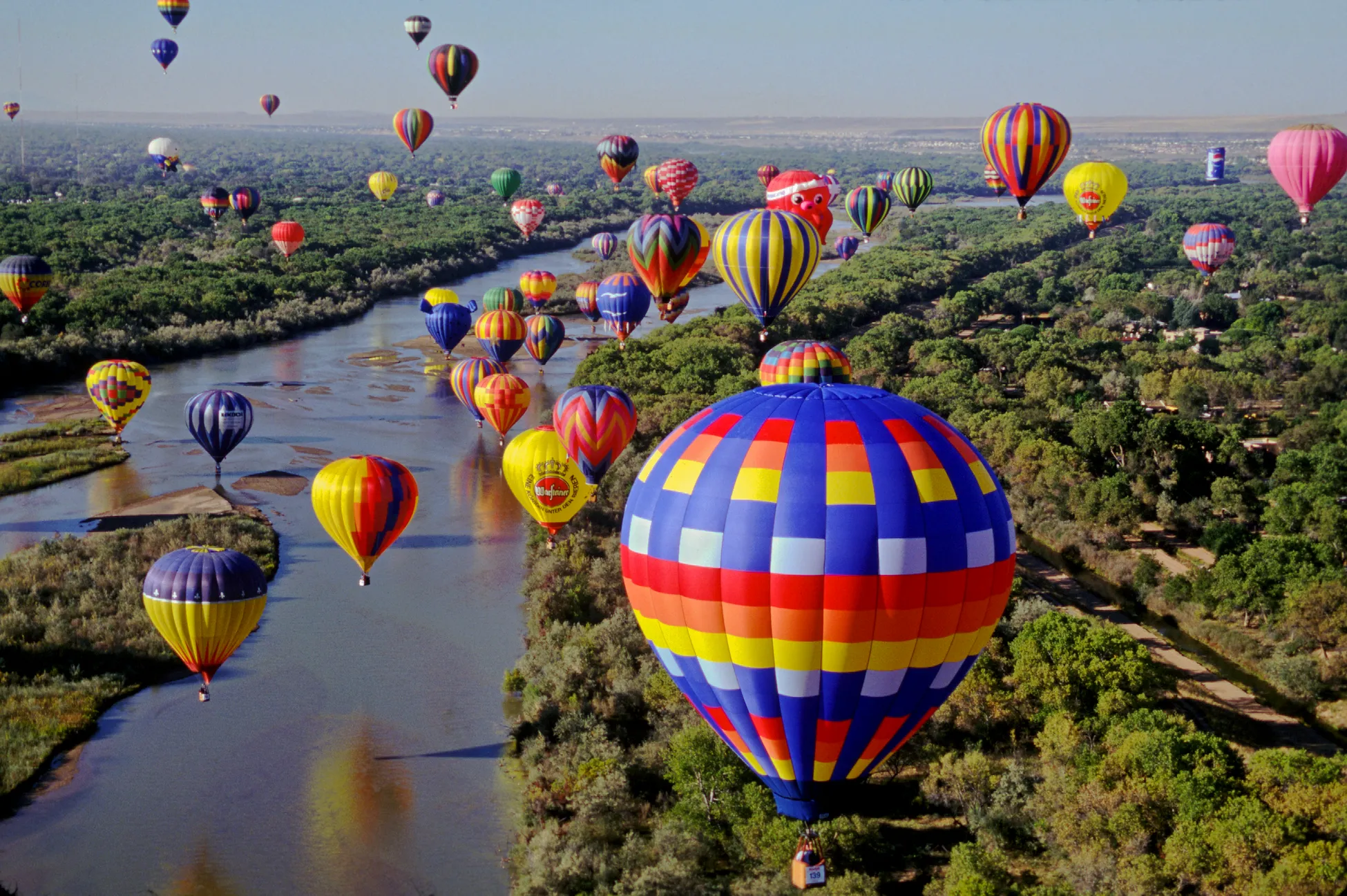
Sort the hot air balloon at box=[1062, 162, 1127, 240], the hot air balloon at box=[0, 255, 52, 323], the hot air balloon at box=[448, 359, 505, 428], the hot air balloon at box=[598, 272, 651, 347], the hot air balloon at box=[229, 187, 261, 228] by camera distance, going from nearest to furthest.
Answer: the hot air balloon at box=[448, 359, 505, 428] → the hot air balloon at box=[0, 255, 52, 323] → the hot air balloon at box=[598, 272, 651, 347] → the hot air balloon at box=[1062, 162, 1127, 240] → the hot air balloon at box=[229, 187, 261, 228]

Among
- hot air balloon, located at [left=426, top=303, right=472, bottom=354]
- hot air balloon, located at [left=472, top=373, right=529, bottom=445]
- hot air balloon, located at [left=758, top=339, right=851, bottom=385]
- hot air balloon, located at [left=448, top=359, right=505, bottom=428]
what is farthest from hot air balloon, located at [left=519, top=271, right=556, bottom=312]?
hot air balloon, located at [left=758, top=339, right=851, bottom=385]

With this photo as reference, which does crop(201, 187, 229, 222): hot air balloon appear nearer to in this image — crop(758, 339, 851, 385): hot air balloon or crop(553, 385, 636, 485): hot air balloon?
crop(758, 339, 851, 385): hot air balloon

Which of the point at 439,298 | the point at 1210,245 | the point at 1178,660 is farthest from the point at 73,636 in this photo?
the point at 1210,245

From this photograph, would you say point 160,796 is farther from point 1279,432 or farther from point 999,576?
point 1279,432

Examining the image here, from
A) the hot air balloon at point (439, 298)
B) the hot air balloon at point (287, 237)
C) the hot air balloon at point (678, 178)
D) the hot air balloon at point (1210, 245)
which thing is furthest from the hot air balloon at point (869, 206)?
the hot air balloon at point (287, 237)

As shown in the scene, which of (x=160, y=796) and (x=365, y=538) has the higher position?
(x=365, y=538)

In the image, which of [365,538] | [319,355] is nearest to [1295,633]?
[365,538]
